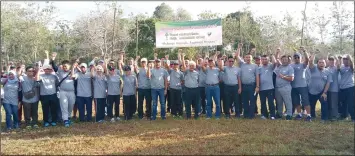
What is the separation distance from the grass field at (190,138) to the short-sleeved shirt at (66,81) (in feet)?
Answer: 3.70

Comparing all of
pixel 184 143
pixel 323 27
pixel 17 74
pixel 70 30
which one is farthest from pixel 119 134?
pixel 70 30

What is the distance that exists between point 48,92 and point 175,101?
389 cm

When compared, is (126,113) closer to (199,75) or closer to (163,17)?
(199,75)

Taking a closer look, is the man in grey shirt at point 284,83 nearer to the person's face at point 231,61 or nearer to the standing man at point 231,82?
the standing man at point 231,82

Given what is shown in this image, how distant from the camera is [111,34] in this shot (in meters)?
33.5

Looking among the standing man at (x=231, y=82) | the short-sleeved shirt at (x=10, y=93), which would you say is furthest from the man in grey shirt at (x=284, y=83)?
the short-sleeved shirt at (x=10, y=93)

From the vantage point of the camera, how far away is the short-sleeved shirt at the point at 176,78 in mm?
11031

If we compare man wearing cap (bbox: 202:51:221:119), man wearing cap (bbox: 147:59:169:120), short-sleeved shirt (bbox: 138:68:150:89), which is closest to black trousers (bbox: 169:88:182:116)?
man wearing cap (bbox: 147:59:169:120)

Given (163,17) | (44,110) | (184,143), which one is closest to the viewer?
(184,143)

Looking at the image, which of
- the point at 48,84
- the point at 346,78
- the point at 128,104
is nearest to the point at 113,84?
the point at 128,104

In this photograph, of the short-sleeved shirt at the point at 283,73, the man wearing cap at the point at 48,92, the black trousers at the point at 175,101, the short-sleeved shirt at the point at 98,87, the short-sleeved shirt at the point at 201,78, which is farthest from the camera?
the black trousers at the point at 175,101

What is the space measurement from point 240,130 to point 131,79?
12.4 ft

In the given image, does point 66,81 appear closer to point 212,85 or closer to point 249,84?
Answer: point 212,85

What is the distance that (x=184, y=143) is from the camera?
761 centimetres
